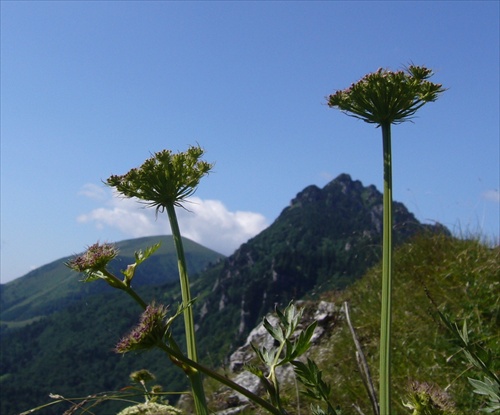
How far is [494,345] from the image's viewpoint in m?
5.03

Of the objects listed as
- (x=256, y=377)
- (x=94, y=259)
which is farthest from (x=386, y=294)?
(x=256, y=377)

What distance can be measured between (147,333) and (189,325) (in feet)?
0.91

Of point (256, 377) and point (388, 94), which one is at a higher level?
point (388, 94)

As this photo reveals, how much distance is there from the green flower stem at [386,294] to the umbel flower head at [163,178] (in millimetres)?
780

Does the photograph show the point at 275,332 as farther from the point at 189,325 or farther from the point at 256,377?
the point at 256,377

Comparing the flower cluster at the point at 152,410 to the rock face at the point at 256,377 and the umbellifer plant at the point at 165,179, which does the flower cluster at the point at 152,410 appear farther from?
the rock face at the point at 256,377

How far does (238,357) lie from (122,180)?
1318 centimetres

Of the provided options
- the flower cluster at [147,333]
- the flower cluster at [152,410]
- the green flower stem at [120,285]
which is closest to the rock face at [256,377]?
the flower cluster at [152,410]

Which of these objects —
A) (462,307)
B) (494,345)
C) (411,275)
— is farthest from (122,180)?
(411,275)

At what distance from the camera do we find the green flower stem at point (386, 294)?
1372 mm

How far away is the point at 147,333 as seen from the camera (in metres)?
1.29

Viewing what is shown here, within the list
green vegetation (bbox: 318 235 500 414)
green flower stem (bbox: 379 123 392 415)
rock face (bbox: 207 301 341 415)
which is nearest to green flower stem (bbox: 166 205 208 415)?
green flower stem (bbox: 379 123 392 415)

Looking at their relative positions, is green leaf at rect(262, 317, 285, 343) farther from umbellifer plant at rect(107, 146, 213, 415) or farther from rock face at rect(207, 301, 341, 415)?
rock face at rect(207, 301, 341, 415)

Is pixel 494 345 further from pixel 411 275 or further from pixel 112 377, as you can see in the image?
pixel 112 377
